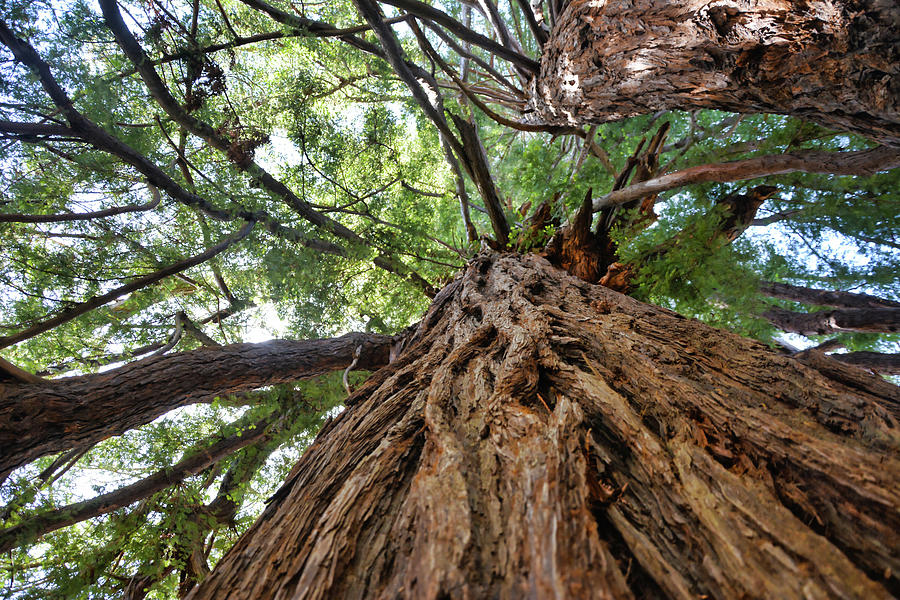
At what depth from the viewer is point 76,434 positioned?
220cm

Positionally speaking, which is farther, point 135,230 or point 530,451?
point 135,230

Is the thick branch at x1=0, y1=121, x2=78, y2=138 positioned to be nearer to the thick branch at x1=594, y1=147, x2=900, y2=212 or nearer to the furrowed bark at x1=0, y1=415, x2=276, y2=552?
the furrowed bark at x1=0, y1=415, x2=276, y2=552

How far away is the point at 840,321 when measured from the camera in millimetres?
3818

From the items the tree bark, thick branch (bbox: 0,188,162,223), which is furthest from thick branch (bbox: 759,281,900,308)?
thick branch (bbox: 0,188,162,223)

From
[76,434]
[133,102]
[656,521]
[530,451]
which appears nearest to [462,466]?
[530,451]

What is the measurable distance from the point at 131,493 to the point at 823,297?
22.8 feet

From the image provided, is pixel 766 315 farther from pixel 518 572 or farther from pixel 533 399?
pixel 518 572

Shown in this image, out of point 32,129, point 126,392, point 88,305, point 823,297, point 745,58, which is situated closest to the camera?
point 745,58

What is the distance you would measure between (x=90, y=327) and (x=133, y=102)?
7.82 feet

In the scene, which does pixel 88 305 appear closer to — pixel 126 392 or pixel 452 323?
pixel 126 392

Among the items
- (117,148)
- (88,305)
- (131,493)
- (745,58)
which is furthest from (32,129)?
(745,58)

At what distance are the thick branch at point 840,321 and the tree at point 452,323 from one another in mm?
30

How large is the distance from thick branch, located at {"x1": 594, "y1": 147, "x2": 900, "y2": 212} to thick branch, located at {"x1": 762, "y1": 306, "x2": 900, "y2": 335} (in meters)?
2.01

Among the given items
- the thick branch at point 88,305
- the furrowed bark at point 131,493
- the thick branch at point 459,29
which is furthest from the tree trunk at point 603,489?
the thick branch at point 459,29
